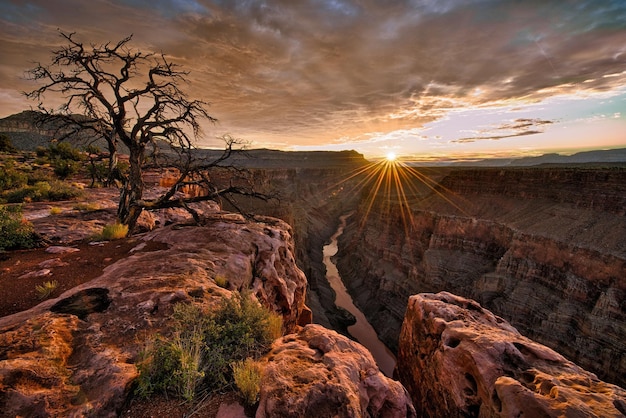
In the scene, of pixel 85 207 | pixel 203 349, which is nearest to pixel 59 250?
pixel 85 207

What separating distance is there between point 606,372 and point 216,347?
24.1 m

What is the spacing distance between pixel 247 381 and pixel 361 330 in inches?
1153

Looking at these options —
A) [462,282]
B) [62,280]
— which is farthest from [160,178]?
[462,282]

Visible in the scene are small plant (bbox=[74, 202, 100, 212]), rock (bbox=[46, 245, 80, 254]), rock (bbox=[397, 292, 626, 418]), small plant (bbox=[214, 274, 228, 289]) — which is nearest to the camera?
rock (bbox=[397, 292, 626, 418])

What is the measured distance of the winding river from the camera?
2523 centimetres

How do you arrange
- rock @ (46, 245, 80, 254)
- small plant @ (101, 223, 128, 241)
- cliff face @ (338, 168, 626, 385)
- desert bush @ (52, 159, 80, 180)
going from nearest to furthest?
rock @ (46, 245, 80, 254)
small plant @ (101, 223, 128, 241)
cliff face @ (338, 168, 626, 385)
desert bush @ (52, 159, 80, 180)

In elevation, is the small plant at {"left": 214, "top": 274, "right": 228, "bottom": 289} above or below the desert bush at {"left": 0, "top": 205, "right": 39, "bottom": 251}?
below

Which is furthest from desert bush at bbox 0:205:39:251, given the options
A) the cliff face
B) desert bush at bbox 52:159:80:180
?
the cliff face

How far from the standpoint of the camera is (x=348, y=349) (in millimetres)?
6047

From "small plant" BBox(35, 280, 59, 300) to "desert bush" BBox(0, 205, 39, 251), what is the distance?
3.69 metres

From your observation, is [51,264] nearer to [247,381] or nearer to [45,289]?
[45,289]

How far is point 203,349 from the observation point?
473 centimetres

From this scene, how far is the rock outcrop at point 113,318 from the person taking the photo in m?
3.56

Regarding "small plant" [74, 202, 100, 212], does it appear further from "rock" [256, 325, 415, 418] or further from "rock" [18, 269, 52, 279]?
"rock" [256, 325, 415, 418]
